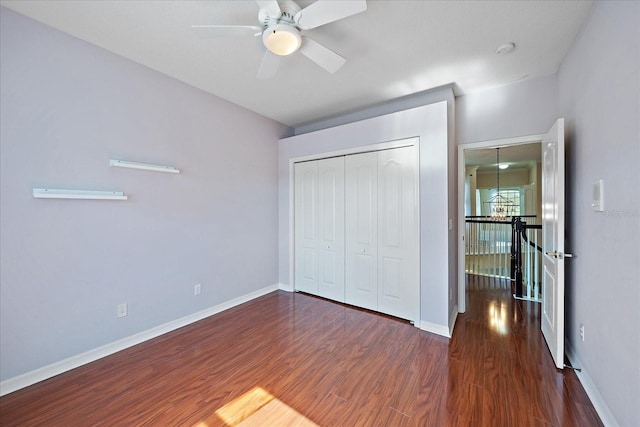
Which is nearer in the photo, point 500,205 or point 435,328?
point 435,328

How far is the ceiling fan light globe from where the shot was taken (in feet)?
5.68

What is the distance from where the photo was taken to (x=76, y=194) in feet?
6.91

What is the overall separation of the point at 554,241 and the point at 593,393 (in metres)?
1.11

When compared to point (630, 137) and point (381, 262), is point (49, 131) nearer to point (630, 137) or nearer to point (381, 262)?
point (381, 262)

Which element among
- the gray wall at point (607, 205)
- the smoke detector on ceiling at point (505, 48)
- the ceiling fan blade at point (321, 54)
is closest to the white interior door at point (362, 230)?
the ceiling fan blade at point (321, 54)

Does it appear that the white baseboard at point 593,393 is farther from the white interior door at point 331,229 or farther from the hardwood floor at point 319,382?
the white interior door at point 331,229

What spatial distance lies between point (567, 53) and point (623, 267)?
78.7 inches

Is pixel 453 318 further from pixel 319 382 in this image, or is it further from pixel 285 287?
pixel 285 287

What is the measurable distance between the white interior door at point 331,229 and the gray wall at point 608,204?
2.29 metres

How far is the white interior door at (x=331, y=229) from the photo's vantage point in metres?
3.52

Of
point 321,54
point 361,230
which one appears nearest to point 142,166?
point 321,54

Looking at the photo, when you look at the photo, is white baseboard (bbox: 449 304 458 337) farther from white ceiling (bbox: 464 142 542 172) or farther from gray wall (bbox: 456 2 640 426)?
white ceiling (bbox: 464 142 542 172)

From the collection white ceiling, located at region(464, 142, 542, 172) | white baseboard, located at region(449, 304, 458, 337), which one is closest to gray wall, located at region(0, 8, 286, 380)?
white baseboard, located at region(449, 304, 458, 337)

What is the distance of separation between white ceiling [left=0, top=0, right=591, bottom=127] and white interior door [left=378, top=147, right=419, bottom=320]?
0.92m
